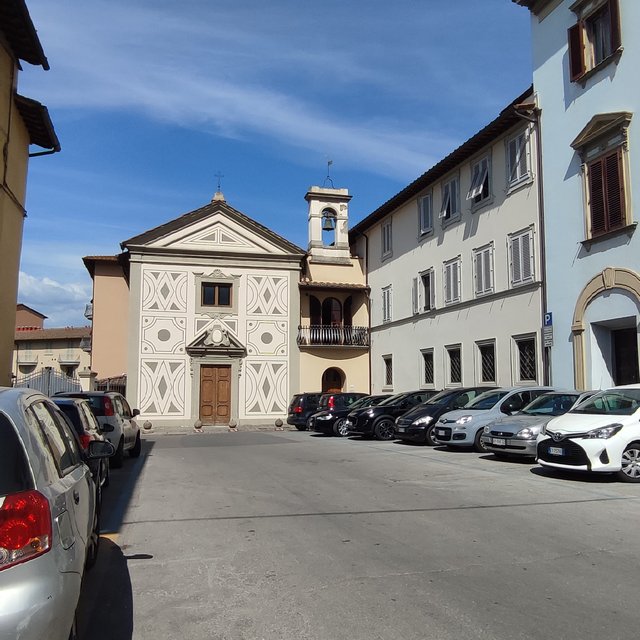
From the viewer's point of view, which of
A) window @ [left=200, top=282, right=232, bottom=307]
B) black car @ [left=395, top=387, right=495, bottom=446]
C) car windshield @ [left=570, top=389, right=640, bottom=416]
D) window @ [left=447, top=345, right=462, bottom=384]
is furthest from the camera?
window @ [left=200, top=282, right=232, bottom=307]

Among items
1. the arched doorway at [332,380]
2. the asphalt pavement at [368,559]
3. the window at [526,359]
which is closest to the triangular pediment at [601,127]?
the window at [526,359]

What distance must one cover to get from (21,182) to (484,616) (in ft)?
55.7

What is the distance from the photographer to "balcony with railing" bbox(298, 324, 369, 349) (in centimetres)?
3172

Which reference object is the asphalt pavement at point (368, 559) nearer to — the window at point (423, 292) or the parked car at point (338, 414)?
the parked car at point (338, 414)

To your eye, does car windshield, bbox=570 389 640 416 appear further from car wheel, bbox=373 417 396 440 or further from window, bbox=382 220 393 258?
window, bbox=382 220 393 258

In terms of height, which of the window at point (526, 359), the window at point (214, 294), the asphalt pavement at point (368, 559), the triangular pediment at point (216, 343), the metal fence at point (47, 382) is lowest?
the asphalt pavement at point (368, 559)

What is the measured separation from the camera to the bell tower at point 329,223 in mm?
33969

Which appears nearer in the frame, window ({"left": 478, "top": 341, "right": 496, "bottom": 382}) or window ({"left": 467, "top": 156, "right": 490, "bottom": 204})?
window ({"left": 478, "top": 341, "right": 496, "bottom": 382})

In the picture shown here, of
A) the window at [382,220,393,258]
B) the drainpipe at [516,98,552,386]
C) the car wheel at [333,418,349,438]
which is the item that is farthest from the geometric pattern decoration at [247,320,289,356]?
the drainpipe at [516,98,552,386]

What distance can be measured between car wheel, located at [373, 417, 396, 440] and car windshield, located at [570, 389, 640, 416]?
8.69m

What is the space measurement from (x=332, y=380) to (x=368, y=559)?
27.5 meters

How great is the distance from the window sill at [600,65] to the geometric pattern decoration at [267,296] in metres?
17.6

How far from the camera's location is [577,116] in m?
17.4

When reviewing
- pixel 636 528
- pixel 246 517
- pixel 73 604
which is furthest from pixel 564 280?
pixel 73 604
